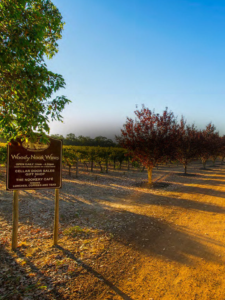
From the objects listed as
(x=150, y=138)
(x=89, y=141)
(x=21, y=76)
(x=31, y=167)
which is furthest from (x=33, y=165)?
(x=89, y=141)

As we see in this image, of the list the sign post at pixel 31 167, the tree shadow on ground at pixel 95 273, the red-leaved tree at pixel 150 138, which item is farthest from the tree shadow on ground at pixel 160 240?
the red-leaved tree at pixel 150 138

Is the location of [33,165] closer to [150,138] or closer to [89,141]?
[150,138]

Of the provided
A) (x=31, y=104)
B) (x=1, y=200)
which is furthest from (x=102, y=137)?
(x=31, y=104)

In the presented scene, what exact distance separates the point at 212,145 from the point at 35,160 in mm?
31789

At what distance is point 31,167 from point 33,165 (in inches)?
2.9

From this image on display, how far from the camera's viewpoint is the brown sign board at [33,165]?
18.1 ft

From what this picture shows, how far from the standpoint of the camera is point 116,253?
5562mm

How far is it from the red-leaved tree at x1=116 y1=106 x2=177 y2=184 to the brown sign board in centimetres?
1049

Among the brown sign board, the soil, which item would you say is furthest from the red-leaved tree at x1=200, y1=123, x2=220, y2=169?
the brown sign board

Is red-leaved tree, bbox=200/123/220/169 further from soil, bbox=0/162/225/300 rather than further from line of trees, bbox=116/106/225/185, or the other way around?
soil, bbox=0/162/225/300

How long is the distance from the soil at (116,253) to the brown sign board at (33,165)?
1.85 metres

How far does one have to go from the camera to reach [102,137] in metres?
94.8

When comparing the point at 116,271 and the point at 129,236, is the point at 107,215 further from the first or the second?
the point at 116,271

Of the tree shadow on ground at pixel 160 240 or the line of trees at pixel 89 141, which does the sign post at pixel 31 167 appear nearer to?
the tree shadow on ground at pixel 160 240
